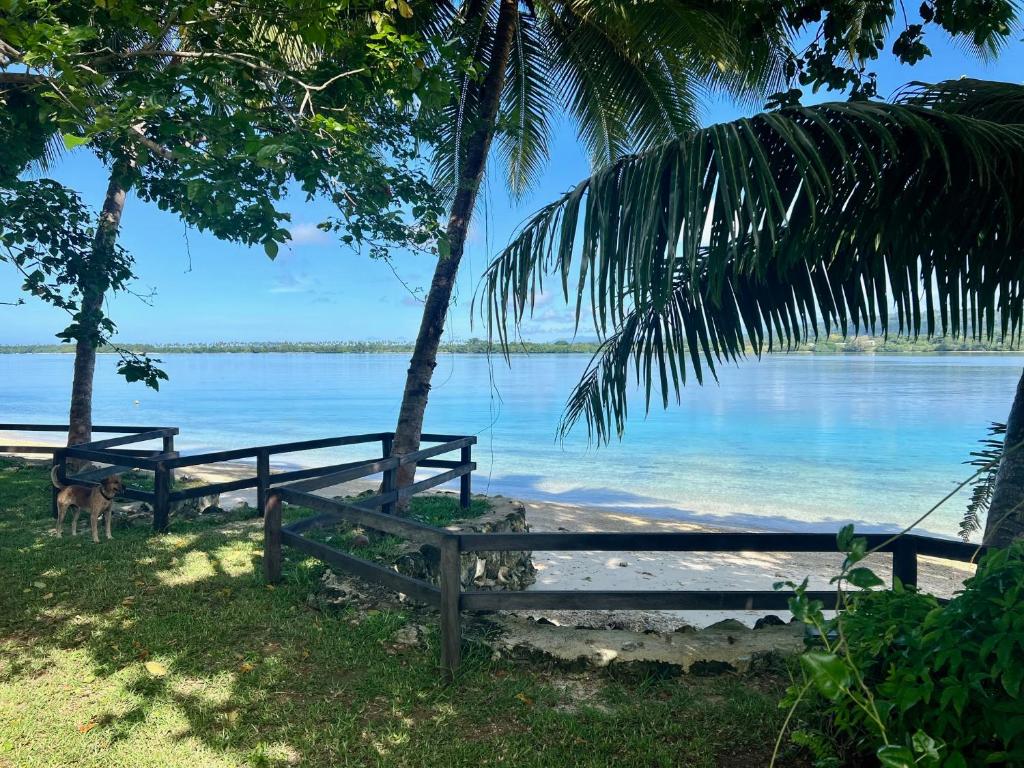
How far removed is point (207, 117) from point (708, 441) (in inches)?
1367

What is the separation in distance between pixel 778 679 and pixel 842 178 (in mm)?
2776

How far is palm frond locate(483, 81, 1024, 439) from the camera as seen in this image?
281 cm

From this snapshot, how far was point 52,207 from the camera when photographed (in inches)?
255

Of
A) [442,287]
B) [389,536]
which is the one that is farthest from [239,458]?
[442,287]

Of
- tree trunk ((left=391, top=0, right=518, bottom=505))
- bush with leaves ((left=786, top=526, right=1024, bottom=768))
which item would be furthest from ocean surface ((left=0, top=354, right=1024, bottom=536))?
bush with leaves ((left=786, top=526, right=1024, bottom=768))

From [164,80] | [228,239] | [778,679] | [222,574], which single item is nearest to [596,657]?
[778,679]

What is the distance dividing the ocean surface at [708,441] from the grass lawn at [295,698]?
6.27 feet

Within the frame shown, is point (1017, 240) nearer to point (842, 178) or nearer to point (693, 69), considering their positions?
point (842, 178)

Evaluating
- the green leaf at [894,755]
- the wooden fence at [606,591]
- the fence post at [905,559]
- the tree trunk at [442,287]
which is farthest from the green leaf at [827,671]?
the tree trunk at [442,287]

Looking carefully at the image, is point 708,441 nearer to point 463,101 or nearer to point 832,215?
point 463,101

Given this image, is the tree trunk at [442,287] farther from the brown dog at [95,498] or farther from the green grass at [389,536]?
the brown dog at [95,498]

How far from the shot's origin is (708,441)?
3653cm

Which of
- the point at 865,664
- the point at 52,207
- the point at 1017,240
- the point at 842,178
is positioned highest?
the point at 52,207

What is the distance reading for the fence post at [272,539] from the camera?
17.8ft
